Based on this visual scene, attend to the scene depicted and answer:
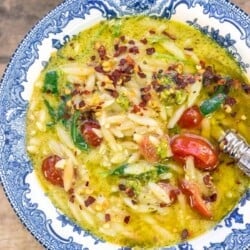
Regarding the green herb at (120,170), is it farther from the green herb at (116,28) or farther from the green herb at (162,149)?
the green herb at (116,28)

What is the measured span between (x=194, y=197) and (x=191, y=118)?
1.21 ft

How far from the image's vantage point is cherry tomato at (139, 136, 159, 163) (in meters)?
3.31

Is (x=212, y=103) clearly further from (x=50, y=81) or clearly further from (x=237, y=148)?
(x=50, y=81)

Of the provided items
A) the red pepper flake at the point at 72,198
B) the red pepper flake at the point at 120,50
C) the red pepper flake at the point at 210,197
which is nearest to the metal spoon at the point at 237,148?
the red pepper flake at the point at 210,197

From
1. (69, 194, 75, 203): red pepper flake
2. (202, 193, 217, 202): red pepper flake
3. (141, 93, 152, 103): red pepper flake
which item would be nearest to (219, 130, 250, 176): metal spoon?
(202, 193, 217, 202): red pepper flake

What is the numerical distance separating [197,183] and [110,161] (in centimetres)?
42

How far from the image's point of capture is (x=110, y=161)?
3352mm

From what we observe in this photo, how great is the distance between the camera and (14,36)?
12.1ft

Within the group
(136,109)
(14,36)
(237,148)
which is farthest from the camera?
(14,36)

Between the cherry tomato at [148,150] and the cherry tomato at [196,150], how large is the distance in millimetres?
87

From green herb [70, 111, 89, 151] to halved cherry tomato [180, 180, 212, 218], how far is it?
496mm

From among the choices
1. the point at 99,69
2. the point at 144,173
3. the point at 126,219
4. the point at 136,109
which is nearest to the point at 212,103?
the point at 136,109

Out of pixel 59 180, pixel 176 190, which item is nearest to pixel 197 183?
pixel 176 190

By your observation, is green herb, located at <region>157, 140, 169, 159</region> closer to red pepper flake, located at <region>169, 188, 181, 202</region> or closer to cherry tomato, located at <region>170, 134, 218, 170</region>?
cherry tomato, located at <region>170, 134, 218, 170</region>
